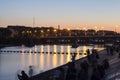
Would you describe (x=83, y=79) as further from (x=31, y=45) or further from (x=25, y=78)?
(x=31, y=45)

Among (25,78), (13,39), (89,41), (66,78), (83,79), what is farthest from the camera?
(13,39)

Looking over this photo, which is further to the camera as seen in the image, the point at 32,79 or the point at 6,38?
the point at 6,38

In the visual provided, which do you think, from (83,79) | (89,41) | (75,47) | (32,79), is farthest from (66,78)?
(89,41)

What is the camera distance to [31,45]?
16988 centimetres

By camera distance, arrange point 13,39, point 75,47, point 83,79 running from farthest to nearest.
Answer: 1. point 13,39
2. point 75,47
3. point 83,79

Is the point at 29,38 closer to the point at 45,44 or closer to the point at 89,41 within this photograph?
the point at 45,44

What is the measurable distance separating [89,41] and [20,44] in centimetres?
3356

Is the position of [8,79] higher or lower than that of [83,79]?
lower

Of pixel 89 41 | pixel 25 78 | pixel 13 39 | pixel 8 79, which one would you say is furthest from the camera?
pixel 13 39

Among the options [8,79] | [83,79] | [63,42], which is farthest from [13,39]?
[83,79]

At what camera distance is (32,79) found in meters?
29.4

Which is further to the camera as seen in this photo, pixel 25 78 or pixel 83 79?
pixel 25 78

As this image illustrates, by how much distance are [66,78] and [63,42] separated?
6208 inches

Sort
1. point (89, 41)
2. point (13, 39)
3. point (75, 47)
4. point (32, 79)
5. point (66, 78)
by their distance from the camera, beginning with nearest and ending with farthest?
point (66, 78)
point (32, 79)
point (75, 47)
point (89, 41)
point (13, 39)
